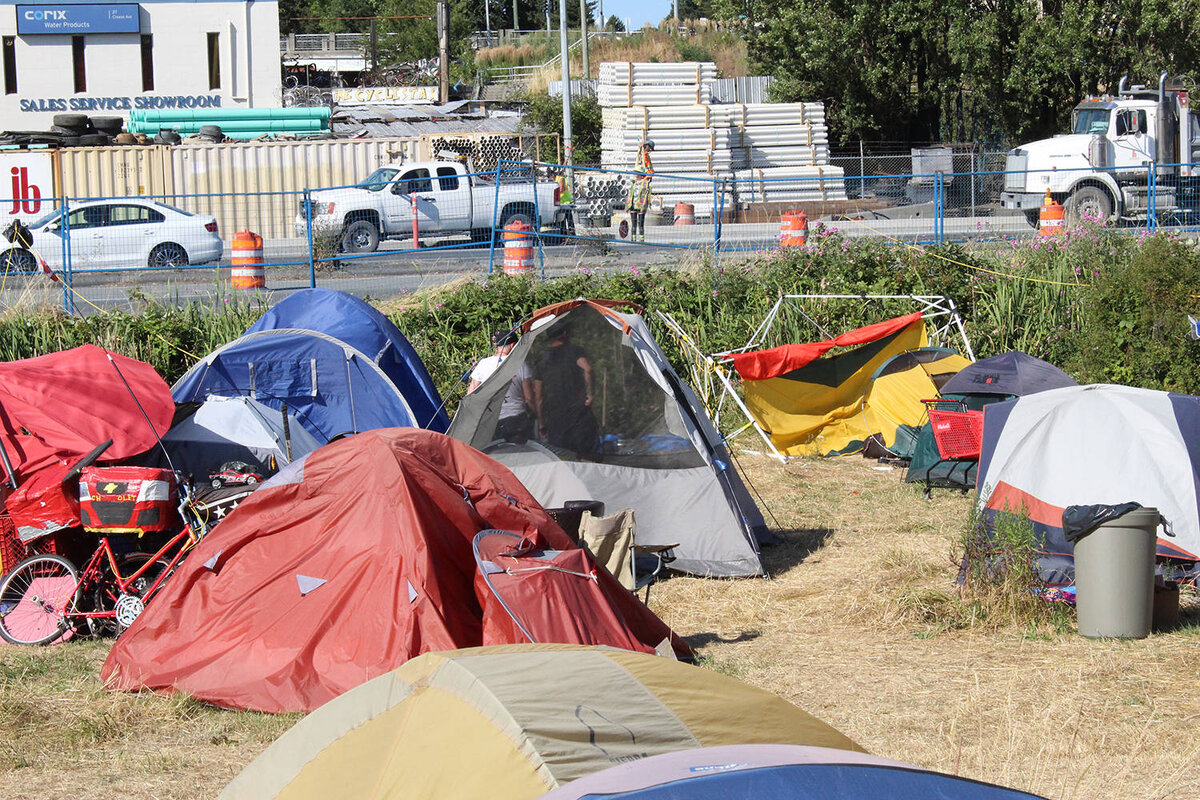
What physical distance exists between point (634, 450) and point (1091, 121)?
1738 centimetres

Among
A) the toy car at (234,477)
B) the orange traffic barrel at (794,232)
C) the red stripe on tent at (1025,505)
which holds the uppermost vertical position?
the orange traffic barrel at (794,232)

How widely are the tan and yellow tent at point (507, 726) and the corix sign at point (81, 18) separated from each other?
42.9 metres

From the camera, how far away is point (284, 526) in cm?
645

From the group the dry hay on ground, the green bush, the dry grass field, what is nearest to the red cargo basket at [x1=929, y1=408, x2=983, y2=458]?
the dry hay on ground

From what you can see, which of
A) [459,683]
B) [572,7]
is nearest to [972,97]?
[459,683]

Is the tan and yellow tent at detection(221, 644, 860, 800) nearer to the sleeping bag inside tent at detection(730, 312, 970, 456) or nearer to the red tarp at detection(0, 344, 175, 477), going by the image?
the red tarp at detection(0, 344, 175, 477)

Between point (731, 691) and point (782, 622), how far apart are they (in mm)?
3580

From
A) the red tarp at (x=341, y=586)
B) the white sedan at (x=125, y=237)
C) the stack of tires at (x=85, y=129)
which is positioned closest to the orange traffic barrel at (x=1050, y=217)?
the white sedan at (x=125, y=237)

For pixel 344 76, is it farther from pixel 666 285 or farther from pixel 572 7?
pixel 666 285

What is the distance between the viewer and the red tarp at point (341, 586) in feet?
19.7

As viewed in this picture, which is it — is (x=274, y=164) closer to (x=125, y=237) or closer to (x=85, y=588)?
→ (x=125, y=237)

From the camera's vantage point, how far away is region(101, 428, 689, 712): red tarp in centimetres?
601

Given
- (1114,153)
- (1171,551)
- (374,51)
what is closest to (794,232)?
(1171,551)

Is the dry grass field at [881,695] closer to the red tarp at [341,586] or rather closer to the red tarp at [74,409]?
the red tarp at [341,586]
